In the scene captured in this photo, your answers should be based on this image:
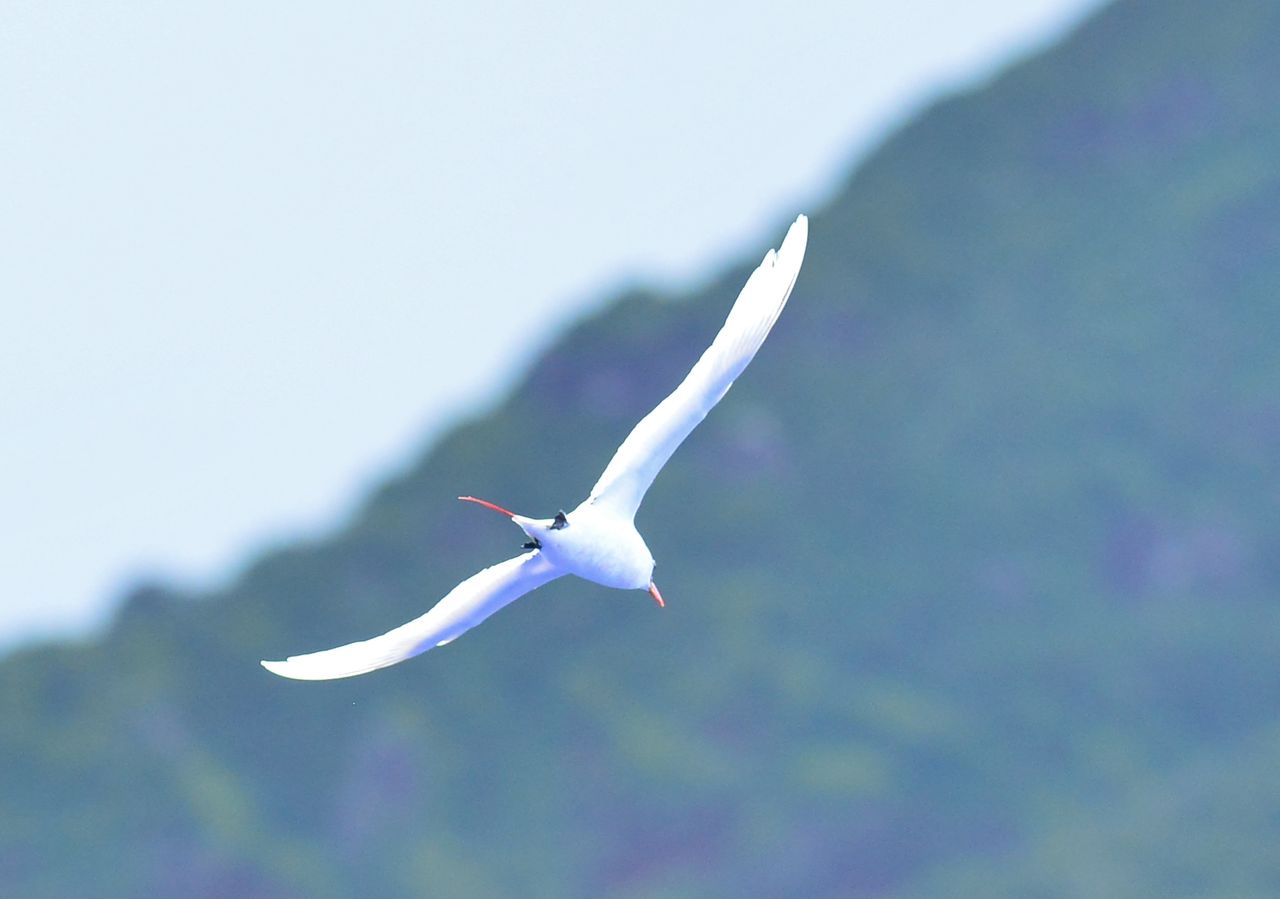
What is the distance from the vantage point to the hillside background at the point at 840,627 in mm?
121875

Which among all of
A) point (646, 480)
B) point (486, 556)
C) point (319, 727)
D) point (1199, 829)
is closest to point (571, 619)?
point (486, 556)

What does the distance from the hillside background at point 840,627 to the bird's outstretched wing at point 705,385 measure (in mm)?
85304

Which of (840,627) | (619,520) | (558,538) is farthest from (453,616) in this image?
(840,627)

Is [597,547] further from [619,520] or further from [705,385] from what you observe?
[705,385]

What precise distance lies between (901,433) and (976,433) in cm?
566

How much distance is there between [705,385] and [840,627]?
111 meters

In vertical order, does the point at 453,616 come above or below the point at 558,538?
above

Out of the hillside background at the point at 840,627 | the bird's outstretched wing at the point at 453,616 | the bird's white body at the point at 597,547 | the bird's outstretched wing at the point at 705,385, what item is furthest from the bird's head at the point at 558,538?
the hillside background at the point at 840,627

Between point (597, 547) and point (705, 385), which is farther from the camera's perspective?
point (705, 385)

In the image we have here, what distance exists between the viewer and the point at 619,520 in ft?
85.6

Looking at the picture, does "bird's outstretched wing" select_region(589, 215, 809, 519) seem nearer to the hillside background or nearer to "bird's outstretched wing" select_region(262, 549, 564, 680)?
"bird's outstretched wing" select_region(262, 549, 564, 680)

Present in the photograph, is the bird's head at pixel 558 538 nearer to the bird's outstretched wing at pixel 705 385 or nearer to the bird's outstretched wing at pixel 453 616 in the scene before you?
the bird's outstretched wing at pixel 453 616

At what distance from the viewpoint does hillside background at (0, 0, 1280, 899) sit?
121875mm

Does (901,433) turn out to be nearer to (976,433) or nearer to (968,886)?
(976,433)
